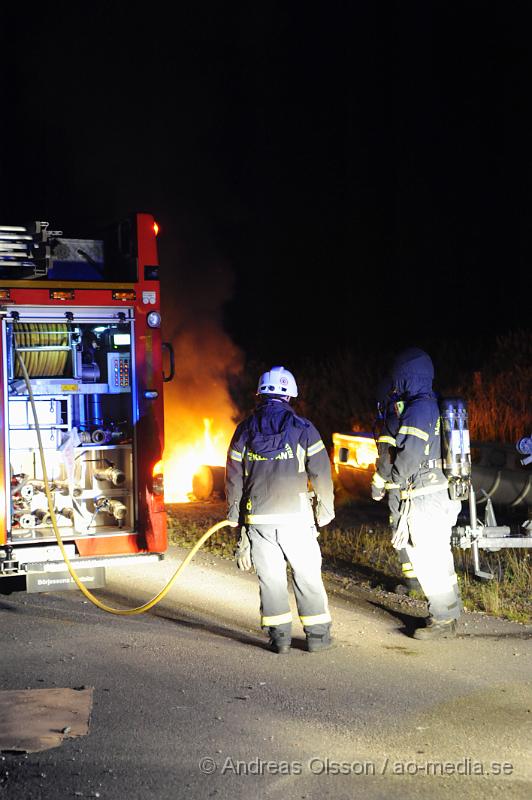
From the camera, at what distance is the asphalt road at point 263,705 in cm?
441

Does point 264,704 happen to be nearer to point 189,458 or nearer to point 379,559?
point 379,559

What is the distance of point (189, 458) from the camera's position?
16.2 meters

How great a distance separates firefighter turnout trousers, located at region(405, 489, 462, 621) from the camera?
6.86 metres

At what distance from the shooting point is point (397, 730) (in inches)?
197

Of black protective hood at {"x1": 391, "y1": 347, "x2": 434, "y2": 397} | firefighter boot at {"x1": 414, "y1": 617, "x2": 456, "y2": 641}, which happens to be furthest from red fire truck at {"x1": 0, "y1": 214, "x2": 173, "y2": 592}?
firefighter boot at {"x1": 414, "y1": 617, "x2": 456, "y2": 641}

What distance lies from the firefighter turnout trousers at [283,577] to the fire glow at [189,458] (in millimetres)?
8723

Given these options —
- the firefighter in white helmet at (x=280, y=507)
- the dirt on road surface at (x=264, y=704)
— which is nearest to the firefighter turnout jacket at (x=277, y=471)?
the firefighter in white helmet at (x=280, y=507)

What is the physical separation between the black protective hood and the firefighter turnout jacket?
2.77ft

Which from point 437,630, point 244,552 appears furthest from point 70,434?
point 437,630

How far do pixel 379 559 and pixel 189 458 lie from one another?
712cm

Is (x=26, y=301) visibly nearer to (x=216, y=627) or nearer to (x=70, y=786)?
(x=216, y=627)

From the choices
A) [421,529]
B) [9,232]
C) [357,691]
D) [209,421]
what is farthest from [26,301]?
[209,421]

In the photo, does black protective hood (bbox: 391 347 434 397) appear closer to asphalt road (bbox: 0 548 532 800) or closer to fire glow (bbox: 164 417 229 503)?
asphalt road (bbox: 0 548 532 800)

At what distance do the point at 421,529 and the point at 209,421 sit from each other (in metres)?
9.95
